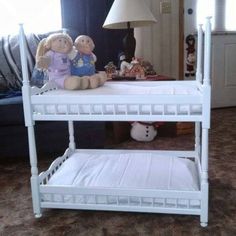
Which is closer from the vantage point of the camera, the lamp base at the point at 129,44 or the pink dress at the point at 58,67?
the pink dress at the point at 58,67

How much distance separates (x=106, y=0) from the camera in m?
2.83

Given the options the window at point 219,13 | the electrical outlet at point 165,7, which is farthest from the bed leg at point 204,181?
the window at point 219,13

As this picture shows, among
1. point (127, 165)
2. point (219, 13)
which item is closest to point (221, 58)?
point (219, 13)

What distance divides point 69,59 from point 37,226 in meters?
0.78

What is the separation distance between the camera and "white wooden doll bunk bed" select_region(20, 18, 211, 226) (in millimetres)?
1222

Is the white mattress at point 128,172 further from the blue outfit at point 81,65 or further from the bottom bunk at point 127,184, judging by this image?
the blue outfit at point 81,65

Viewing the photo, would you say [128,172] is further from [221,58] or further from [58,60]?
[221,58]

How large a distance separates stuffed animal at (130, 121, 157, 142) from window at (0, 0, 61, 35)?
1.20m

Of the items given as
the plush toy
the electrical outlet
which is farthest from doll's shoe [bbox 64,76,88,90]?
the electrical outlet

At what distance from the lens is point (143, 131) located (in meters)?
2.46

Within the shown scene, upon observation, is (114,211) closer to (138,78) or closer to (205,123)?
(205,123)

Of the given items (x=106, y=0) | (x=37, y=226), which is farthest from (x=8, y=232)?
(x=106, y=0)

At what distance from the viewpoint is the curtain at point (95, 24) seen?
111 inches

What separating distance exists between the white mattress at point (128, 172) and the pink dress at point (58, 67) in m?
0.43
